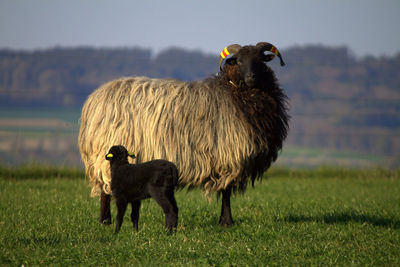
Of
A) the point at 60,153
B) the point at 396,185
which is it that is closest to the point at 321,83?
the point at 60,153

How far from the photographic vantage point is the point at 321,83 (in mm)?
58875

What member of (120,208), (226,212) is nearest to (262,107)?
(226,212)

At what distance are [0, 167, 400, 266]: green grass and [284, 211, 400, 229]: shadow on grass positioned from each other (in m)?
0.02

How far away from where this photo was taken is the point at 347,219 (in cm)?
809

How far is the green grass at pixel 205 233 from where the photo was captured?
551cm

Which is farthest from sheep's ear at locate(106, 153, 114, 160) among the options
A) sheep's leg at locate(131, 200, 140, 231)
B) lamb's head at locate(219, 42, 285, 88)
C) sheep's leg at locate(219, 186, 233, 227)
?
lamb's head at locate(219, 42, 285, 88)

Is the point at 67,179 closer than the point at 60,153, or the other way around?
the point at 67,179

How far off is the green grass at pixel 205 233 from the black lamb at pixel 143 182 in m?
0.34

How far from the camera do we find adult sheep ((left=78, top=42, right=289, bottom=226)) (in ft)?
23.4

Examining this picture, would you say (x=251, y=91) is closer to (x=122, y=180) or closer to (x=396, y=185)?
(x=122, y=180)

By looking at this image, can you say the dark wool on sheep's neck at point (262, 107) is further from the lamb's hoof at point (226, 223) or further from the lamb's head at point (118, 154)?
the lamb's head at point (118, 154)

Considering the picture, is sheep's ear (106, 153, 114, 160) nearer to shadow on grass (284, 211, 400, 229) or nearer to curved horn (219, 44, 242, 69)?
curved horn (219, 44, 242, 69)

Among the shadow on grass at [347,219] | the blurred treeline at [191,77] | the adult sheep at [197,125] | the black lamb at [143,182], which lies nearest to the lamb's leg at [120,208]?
the black lamb at [143,182]

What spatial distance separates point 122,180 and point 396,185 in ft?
31.1
